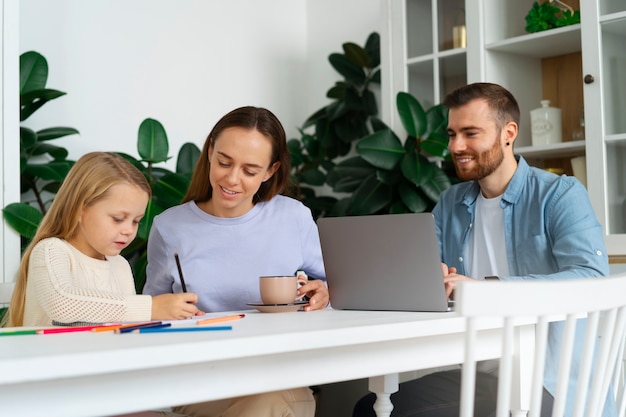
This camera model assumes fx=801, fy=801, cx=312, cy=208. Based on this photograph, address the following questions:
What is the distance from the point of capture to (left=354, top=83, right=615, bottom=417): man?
2113mm

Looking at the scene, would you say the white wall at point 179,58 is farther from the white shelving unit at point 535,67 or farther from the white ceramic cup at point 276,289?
the white ceramic cup at point 276,289

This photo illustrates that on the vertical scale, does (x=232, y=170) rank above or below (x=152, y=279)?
above

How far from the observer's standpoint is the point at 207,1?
4.16 meters

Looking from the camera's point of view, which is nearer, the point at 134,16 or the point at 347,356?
the point at 347,356

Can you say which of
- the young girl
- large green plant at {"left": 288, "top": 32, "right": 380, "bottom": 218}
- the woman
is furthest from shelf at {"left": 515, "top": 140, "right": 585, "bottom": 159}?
the young girl

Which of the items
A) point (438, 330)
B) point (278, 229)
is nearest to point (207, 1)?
point (278, 229)

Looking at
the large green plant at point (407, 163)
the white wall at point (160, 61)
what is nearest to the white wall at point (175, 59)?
the white wall at point (160, 61)

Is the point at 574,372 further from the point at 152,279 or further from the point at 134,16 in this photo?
the point at 134,16

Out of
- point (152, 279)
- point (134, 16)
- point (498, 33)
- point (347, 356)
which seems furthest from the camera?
point (134, 16)

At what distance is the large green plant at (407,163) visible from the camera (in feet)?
11.1

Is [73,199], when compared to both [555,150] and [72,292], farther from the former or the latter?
[555,150]

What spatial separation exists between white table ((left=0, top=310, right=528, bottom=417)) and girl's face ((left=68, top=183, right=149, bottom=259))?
49cm

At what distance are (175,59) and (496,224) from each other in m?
2.17

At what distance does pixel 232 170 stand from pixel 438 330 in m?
0.91
